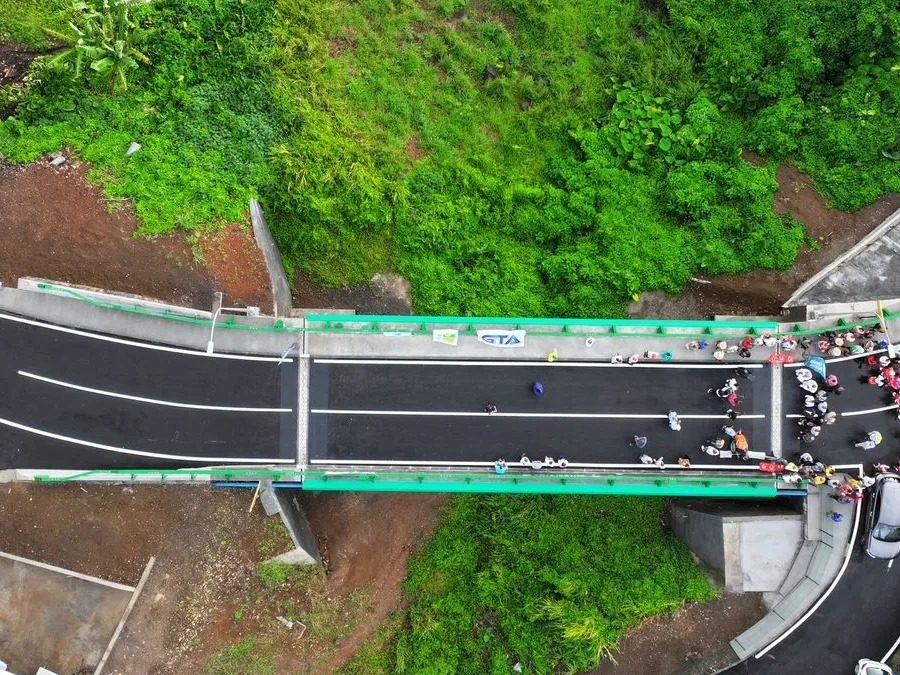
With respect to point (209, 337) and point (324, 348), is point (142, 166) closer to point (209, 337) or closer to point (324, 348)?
point (209, 337)

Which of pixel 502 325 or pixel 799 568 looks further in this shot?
pixel 799 568

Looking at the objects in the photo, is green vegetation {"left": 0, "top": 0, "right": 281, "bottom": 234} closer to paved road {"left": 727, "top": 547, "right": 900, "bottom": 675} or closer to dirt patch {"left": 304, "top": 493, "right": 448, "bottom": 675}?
dirt patch {"left": 304, "top": 493, "right": 448, "bottom": 675}

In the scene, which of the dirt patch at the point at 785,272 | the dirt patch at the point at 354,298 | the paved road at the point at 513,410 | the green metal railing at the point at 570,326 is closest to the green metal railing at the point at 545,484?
the paved road at the point at 513,410

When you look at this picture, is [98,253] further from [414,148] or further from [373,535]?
[373,535]

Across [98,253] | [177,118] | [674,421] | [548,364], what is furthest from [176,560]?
[674,421]

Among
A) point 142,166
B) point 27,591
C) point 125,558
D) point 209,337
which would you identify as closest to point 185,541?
point 125,558

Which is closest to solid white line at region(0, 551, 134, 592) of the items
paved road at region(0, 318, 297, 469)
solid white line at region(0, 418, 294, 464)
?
paved road at region(0, 318, 297, 469)
